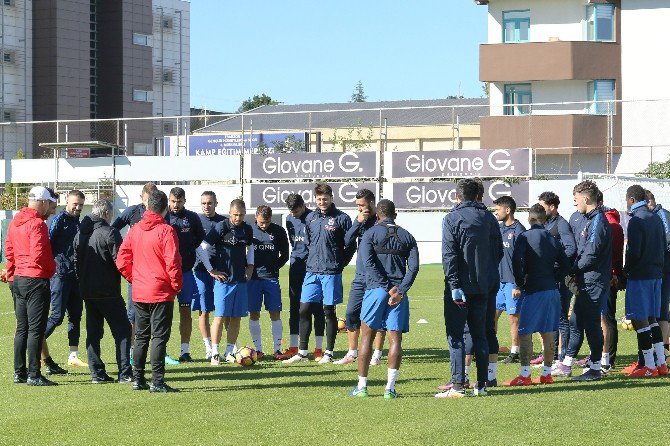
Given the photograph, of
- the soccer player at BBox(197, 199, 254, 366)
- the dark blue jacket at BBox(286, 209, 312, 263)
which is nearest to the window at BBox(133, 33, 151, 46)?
the dark blue jacket at BBox(286, 209, 312, 263)

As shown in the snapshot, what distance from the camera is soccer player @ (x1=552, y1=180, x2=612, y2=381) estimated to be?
12305 millimetres

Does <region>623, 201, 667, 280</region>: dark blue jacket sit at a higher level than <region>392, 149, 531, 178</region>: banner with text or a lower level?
lower

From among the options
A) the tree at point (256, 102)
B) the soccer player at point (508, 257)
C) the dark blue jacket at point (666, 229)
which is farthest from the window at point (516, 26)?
the tree at point (256, 102)

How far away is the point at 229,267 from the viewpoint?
14.0m

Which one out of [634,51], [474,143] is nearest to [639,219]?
[634,51]

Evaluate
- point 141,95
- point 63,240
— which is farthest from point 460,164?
point 141,95

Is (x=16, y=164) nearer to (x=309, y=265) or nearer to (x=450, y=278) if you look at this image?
(x=309, y=265)

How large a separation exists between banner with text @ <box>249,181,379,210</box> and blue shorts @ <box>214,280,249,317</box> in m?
23.7

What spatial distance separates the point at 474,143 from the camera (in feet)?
216

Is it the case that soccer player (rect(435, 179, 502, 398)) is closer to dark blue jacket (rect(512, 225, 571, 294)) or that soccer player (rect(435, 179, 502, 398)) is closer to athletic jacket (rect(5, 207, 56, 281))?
dark blue jacket (rect(512, 225, 571, 294))

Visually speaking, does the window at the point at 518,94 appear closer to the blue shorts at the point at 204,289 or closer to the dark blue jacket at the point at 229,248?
the blue shorts at the point at 204,289

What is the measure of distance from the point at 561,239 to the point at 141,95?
70395mm

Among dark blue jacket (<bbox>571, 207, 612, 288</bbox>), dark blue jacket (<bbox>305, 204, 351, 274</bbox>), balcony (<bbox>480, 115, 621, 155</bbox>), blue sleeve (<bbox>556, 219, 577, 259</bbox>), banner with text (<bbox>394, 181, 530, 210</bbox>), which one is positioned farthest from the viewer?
balcony (<bbox>480, 115, 621, 155</bbox>)

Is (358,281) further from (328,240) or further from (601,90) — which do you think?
(601,90)
